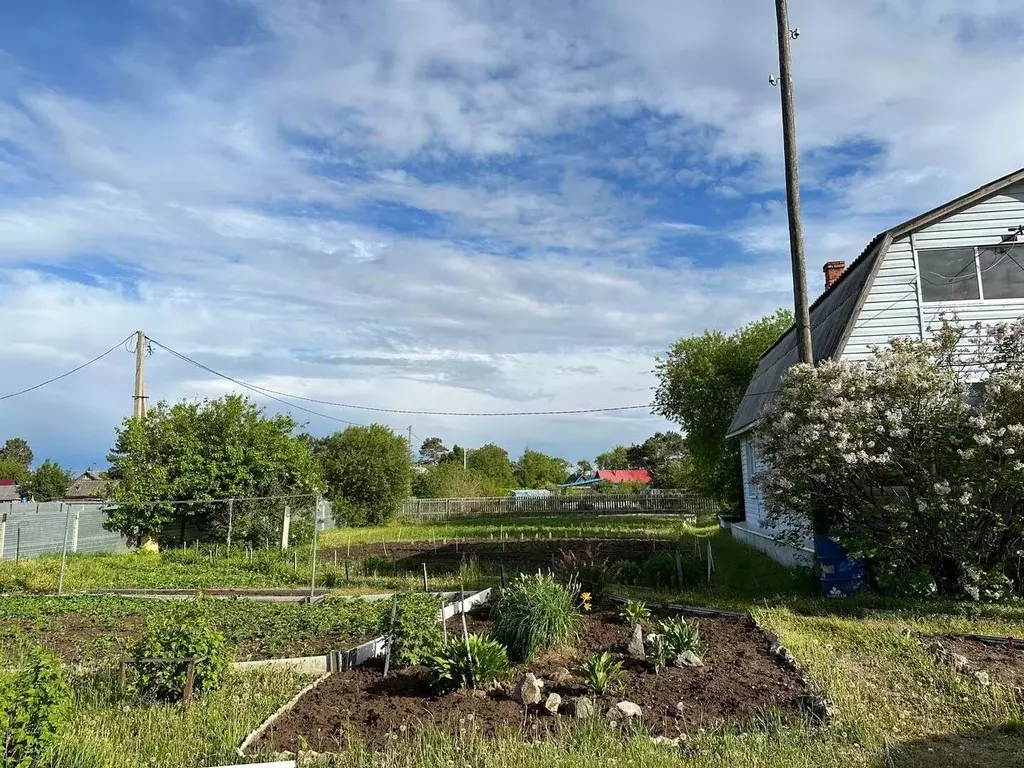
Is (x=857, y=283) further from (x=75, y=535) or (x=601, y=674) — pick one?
(x=75, y=535)

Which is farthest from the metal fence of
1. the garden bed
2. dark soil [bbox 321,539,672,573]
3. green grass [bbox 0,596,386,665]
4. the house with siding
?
the garden bed

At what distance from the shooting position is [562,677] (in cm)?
615

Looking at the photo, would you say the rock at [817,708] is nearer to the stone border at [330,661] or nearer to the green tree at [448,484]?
the stone border at [330,661]

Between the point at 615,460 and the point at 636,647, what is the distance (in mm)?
86977

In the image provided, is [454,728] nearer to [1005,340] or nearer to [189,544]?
[1005,340]

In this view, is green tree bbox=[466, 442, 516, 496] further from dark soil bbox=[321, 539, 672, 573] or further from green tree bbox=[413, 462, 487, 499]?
dark soil bbox=[321, 539, 672, 573]

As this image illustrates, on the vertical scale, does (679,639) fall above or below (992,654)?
above

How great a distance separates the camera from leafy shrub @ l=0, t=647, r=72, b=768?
3.95 metres

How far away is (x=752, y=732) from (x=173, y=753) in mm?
3793

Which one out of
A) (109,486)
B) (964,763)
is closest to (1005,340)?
(964,763)

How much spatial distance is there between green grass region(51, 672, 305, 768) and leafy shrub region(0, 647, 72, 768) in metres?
0.20

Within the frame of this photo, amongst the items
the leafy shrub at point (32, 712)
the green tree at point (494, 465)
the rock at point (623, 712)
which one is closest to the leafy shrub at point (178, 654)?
the leafy shrub at point (32, 712)

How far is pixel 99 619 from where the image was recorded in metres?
10.1

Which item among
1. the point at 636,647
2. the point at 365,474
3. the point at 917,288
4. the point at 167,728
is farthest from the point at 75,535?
the point at 917,288
